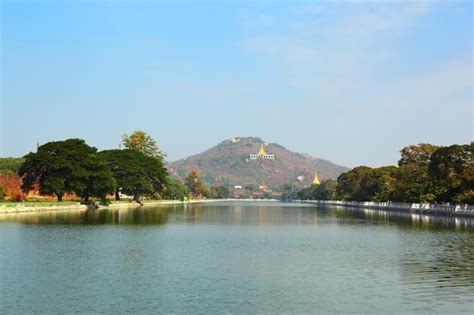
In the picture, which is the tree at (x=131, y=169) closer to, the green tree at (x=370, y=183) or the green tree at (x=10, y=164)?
the green tree at (x=10, y=164)

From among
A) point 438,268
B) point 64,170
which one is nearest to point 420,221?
point 438,268

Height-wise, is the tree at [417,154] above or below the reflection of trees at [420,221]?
above

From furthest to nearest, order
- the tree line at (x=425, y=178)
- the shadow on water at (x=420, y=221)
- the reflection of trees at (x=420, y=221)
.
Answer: the tree line at (x=425, y=178)
the reflection of trees at (x=420, y=221)
the shadow on water at (x=420, y=221)

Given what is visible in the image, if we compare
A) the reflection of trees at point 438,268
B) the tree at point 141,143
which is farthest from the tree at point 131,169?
the reflection of trees at point 438,268

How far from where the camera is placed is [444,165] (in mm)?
104938

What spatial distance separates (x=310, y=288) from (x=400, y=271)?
7.01 meters

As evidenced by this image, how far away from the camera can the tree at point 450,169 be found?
100062 mm

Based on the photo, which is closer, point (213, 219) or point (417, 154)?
point (213, 219)

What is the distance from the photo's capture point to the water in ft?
72.0

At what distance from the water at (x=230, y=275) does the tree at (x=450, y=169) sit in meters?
56.7

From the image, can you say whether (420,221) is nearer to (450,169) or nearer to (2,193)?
(450,169)

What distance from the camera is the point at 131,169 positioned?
448ft

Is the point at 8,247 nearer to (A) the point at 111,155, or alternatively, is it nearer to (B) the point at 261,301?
(B) the point at 261,301

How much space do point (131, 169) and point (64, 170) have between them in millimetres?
34056
